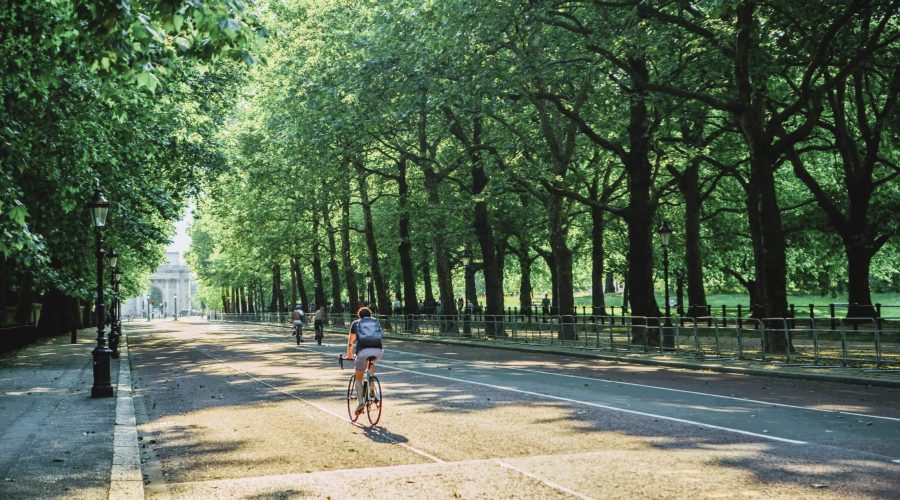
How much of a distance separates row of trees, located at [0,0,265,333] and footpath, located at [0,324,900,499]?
7.91ft

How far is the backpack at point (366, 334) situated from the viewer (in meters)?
12.4

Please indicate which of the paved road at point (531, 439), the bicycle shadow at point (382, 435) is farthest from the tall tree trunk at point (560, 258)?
the bicycle shadow at point (382, 435)

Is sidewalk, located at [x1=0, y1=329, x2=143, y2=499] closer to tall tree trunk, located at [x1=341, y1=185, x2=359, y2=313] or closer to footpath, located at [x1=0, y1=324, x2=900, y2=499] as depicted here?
footpath, located at [x1=0, y1=324, x2=900, y2=499]

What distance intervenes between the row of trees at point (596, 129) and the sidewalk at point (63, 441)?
12098 mm

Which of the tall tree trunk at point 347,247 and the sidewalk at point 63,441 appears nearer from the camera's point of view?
the sidewalk at point 63,441

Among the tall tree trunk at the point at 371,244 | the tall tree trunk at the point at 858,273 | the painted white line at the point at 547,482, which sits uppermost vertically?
the tall tree trunk at the point at 371,244

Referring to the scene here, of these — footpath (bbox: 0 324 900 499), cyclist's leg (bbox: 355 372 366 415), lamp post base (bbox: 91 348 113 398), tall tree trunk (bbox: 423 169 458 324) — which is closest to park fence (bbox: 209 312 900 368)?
footpath (bbox: 0 324 900 499)

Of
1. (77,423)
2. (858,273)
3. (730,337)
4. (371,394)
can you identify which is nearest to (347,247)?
(858,273)

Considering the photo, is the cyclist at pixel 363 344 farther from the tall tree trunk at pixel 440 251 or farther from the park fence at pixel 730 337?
the tall tree trunk at pixel 440 251

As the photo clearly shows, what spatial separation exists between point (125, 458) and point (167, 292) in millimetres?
191781

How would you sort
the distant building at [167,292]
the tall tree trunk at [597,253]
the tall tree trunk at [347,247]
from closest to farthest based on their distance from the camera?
the tall tree trunk at [597,253] < the tall tree trunk at [347,247] < the distant building at [167,292]

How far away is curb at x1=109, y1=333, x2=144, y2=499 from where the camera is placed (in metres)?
7.89

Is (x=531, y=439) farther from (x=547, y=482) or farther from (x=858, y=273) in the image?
(x=858, y=273)

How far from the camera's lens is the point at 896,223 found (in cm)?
3475
